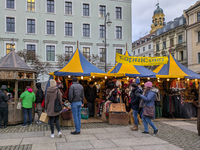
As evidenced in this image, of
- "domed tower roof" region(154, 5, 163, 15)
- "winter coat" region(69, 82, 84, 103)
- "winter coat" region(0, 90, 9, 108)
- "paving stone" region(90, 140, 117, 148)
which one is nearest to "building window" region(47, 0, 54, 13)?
"winter coat" region(0, 90, 9, 108)

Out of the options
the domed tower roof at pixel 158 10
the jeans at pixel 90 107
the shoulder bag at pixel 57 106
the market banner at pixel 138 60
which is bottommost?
the jeans at pixel 90 107

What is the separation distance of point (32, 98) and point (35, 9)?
949 inches

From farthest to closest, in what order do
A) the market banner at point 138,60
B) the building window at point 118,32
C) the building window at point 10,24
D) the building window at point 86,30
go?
the building window at point 118,32
the building window at point 86,30
the building window at point 10,24
the market banner at point 138,60

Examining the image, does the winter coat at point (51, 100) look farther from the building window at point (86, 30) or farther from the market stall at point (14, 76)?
the building window at point (86, 30)

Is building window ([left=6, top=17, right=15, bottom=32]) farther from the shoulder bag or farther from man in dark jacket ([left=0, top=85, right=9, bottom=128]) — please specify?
the shoulder bag

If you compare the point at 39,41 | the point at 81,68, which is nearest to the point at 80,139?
the point at 81,68

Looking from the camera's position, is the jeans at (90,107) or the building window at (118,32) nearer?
the jeans at (90,107)

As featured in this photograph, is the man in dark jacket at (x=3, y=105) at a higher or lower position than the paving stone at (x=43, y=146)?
higher

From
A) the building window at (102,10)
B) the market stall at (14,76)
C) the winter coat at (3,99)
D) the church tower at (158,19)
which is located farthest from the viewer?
the church tower at (158,19)

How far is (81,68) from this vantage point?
10156 millimetres

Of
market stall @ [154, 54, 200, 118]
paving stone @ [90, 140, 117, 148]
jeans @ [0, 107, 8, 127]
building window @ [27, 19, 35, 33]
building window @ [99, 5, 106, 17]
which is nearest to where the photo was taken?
paving stone @ [90, 140, 117, 148]

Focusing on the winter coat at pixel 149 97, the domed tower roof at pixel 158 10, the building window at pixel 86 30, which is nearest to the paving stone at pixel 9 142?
the winter coat at pixel 149 97

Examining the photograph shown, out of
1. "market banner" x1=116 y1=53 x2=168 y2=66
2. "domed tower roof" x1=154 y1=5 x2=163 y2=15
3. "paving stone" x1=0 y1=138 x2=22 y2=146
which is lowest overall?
"paving stone" x1=0 y1=138 x2=22 y2=146

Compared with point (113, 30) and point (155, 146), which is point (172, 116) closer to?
point (155, 146)
